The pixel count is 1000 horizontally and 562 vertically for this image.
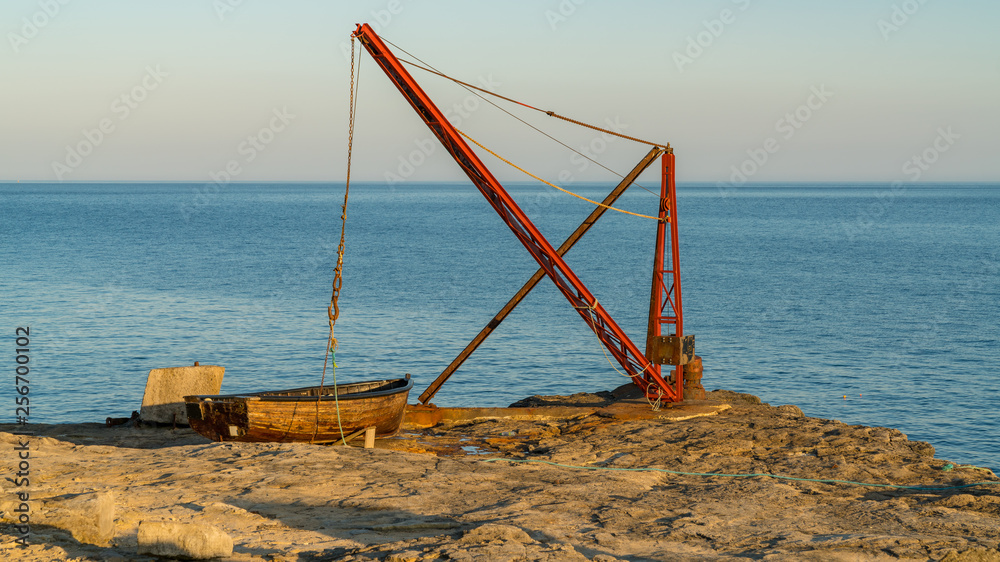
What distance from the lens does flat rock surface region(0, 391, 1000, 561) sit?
9.53 m

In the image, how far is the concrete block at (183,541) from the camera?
8.57 m

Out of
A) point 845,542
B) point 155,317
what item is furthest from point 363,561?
point 155,317

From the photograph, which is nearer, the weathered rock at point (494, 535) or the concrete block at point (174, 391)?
the weathered rock at point (494, 535)

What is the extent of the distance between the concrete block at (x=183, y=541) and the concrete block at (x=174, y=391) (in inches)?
339

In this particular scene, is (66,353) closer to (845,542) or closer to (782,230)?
(845,542)

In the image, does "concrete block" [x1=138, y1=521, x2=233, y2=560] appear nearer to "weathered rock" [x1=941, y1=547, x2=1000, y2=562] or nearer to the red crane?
"weathered rock" [x1=941, y1=547, x2=1000, y2=562]

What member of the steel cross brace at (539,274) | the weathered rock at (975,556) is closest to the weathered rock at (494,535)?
the weathered rock at (975,556)

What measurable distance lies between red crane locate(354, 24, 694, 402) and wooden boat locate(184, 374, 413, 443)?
425 centimetres

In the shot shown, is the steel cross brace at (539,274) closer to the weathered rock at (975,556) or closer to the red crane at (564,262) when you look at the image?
the red crane at (564,262)

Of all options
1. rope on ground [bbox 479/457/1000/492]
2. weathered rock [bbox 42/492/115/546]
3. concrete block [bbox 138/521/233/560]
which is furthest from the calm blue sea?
concrete block [bbox 138/521/233/560]

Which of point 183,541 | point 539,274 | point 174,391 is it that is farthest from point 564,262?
point 183,541

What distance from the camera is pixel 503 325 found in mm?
41125

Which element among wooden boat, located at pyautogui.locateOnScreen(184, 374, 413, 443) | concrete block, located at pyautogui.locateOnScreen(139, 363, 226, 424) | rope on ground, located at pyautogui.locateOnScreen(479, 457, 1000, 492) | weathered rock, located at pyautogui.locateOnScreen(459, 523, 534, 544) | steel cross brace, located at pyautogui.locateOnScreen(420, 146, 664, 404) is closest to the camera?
weathered rock, located at pyautogui.locateOnScreen(459, 523, 534, 544)

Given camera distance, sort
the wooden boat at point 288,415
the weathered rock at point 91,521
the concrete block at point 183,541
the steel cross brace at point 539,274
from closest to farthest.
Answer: the concrete block at point 183,541 → the weathered rock at point 91,521 → the wooden boat at point 288,415 → the steel cross brace at point 539,274
